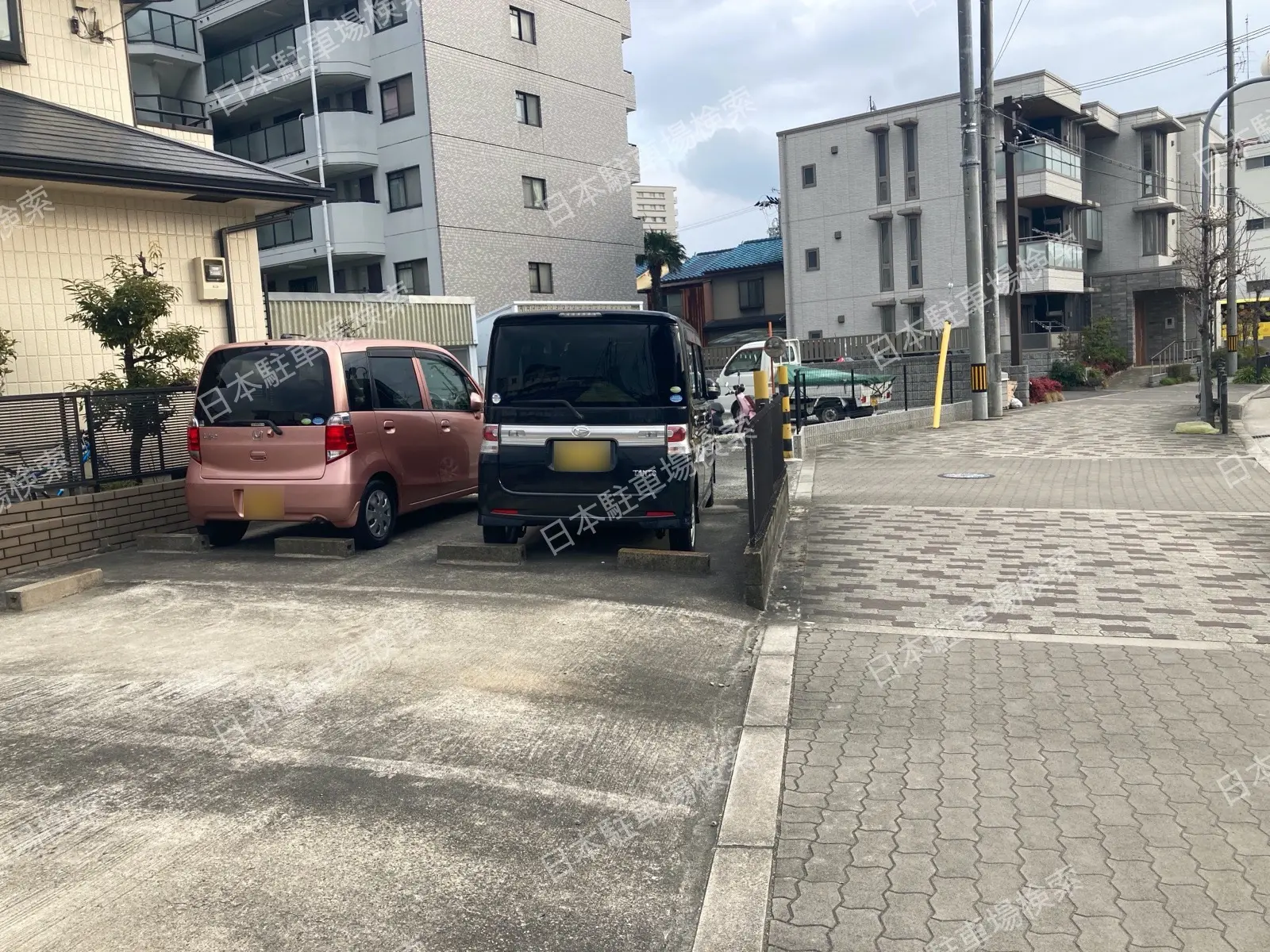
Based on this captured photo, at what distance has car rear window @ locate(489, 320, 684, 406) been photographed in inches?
309

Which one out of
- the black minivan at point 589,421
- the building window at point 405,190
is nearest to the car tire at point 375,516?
the black minivan at point 589,421

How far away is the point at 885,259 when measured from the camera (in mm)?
38812

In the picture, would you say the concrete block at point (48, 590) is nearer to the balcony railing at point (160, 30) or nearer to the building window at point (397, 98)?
the building window at point (397, 98)

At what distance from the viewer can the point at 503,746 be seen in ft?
15.1

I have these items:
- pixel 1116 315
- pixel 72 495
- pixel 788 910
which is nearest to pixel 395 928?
pixel 788 910

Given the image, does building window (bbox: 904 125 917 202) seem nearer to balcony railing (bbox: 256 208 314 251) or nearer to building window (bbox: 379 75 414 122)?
building window (bbox: 379 75 414 122)

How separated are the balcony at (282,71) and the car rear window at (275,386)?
24.8 meters

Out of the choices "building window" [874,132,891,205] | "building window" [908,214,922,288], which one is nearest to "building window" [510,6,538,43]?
"building window" [874,132,891,205]

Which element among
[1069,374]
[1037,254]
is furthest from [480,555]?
[1037,254]

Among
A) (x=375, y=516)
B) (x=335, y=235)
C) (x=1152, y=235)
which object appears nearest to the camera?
(x=375, y=516)

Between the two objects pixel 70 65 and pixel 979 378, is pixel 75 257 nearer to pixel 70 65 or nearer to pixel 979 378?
pixel 70 65

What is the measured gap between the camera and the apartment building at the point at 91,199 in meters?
10.8

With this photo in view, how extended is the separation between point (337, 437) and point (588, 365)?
7.02 ft

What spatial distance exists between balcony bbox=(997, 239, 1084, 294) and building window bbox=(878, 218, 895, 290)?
12.9 feet
